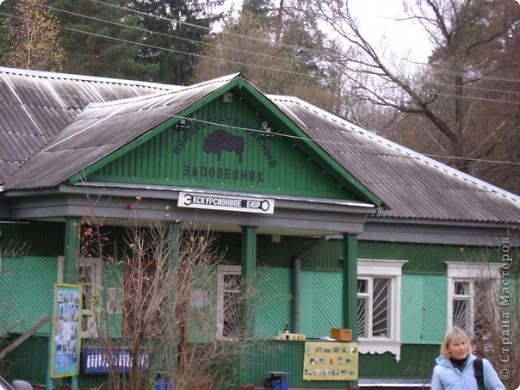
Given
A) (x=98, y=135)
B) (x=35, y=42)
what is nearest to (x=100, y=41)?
(x=35, y=42)

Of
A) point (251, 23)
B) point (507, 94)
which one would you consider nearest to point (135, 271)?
point (507, 94)

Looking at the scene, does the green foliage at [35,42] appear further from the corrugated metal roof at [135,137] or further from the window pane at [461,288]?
the window pane at [461,288]

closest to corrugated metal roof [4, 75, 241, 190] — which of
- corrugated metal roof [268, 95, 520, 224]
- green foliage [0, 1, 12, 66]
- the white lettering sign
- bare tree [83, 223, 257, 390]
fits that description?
the white lettering sign

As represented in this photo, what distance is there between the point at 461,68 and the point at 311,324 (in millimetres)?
15657

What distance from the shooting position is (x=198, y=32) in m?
47.8

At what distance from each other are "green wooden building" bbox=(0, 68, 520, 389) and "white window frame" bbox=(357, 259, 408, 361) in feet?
0.09

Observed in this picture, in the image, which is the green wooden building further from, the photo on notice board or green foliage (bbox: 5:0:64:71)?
green foliage (bbox: 5:0:64:71)

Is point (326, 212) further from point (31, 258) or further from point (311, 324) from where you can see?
point (31, 258)

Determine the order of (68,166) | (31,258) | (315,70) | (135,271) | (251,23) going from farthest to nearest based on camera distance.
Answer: (315,70)
(251,23)
(31,258)
(68,166)
(135,271)

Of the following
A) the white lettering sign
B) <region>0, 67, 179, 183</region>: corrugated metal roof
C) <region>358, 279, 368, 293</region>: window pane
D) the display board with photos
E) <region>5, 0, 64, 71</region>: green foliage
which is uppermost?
<region>5, 0, 64, 71</region>: green foliage

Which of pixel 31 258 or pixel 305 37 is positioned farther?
pixel 305 37

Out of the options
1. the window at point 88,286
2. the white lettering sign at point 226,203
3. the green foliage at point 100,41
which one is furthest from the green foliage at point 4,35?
the white lettering sign at point 226,203

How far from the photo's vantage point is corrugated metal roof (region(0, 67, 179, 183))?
67.3 ft

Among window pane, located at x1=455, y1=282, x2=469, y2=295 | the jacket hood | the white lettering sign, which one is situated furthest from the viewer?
window pane, located at x1=455, y1=282, x2=469, y2=295
